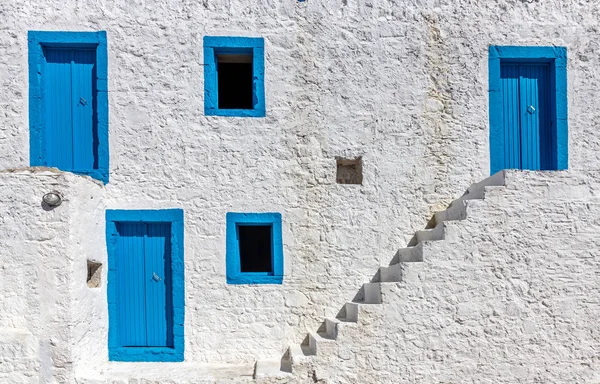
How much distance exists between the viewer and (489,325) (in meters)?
5.95

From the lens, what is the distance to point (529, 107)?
7.09 m

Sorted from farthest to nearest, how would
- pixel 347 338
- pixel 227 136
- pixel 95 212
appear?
pixel 227 136 < pixel 95 212 < pixel 347 338

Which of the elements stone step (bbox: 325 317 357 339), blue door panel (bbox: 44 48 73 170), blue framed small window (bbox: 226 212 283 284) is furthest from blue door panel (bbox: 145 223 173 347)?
stone step (bbox: 325 317 357 339)

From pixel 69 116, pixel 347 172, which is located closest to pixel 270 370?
pixel 347 172

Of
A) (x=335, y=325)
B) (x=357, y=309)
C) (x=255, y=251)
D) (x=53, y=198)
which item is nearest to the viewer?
(x=53, y=198)

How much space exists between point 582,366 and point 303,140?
4293 millimetres

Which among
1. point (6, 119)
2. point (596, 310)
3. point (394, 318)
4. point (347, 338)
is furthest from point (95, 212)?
point (596, 310)

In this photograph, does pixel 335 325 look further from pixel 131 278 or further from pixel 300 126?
pixel 131 278

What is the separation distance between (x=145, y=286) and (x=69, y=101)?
2.61 m

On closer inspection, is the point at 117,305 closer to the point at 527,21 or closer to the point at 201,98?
the point at 201,98

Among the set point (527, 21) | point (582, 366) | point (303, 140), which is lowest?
point (582, 366)

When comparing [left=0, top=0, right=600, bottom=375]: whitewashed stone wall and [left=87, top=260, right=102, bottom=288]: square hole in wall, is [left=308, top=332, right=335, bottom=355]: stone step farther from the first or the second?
[left=87, top=260, right=102, bottom=288]: square hole in wall

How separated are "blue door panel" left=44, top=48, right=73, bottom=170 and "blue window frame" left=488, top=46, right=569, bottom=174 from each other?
5634 millimetres

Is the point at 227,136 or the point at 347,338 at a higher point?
the point at 227,136
